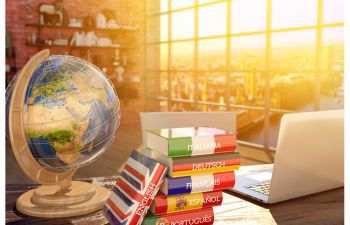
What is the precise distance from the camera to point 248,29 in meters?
5.46

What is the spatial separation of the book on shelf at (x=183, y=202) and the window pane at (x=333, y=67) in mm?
3834

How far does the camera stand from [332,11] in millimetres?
4531

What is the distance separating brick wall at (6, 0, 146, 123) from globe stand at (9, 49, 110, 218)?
18.4 ft

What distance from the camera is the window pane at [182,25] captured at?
6.50 metres

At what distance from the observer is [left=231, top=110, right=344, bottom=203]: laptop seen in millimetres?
1226

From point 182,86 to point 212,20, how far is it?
4.12 ft

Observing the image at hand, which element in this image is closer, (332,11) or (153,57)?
(332,11)

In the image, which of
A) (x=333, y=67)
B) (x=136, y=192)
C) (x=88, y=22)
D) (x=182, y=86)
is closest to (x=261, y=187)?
(x=136, y=192)

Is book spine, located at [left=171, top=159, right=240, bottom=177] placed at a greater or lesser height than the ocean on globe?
lesser

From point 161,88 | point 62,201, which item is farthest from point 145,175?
point 161,88

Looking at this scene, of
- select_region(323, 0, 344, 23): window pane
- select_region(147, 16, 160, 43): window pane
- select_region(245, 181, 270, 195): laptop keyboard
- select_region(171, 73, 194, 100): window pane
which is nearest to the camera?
select_region(245, 181, 270, 195): laptop keyboard

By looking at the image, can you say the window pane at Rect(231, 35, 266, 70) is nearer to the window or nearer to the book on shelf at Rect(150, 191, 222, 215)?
the window

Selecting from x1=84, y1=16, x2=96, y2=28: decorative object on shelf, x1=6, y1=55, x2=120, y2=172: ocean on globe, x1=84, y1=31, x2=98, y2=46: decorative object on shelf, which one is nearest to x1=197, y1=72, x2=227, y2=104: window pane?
x1=84, y1=31, x2=98, y2=46: decorative object on shelf

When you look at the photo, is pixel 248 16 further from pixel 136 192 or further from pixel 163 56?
pixel 136 192
